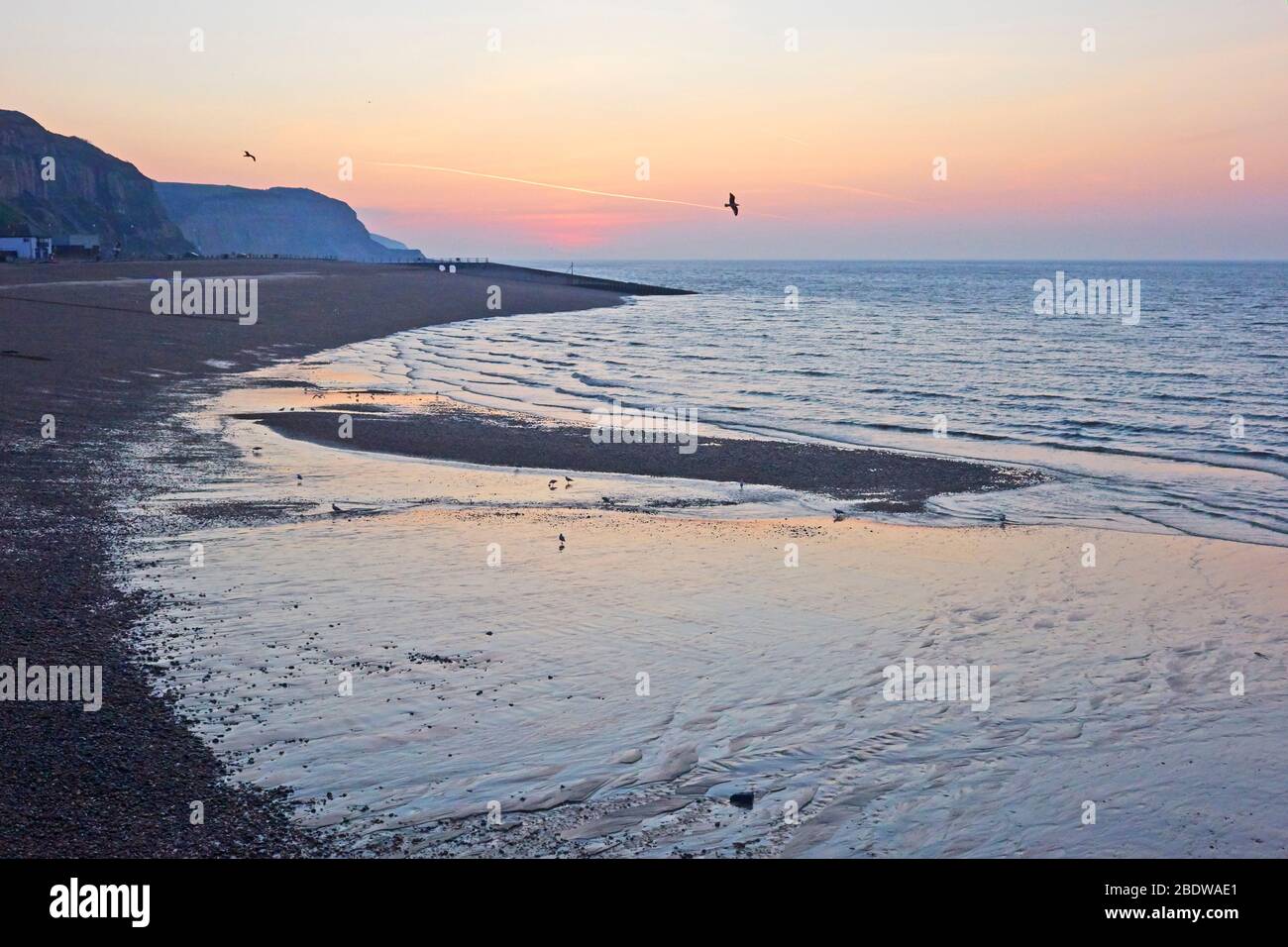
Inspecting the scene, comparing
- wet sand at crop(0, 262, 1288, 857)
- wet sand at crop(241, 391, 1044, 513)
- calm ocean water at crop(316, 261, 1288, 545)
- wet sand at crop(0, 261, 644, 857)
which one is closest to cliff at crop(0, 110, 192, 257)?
calm ocean water at crop(316, 261, 1288, 545)

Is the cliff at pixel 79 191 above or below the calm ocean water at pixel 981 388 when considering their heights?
above

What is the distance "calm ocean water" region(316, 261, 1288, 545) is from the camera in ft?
68.1

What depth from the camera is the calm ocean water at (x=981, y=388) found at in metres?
20.8

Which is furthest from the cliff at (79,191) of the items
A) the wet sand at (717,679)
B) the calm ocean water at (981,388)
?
the wet sand at (717,679)

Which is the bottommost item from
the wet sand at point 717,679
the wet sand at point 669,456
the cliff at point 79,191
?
the wet sand at point 717,679

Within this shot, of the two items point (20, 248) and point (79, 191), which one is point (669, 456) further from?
point (79, 191)

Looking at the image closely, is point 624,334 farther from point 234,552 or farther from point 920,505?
point 234,552

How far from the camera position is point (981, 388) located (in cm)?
3838

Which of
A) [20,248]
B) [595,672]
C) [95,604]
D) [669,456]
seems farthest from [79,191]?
[595,672]

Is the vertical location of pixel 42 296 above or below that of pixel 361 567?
above

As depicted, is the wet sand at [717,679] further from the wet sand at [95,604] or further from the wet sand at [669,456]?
the wet sand at [669,456]
